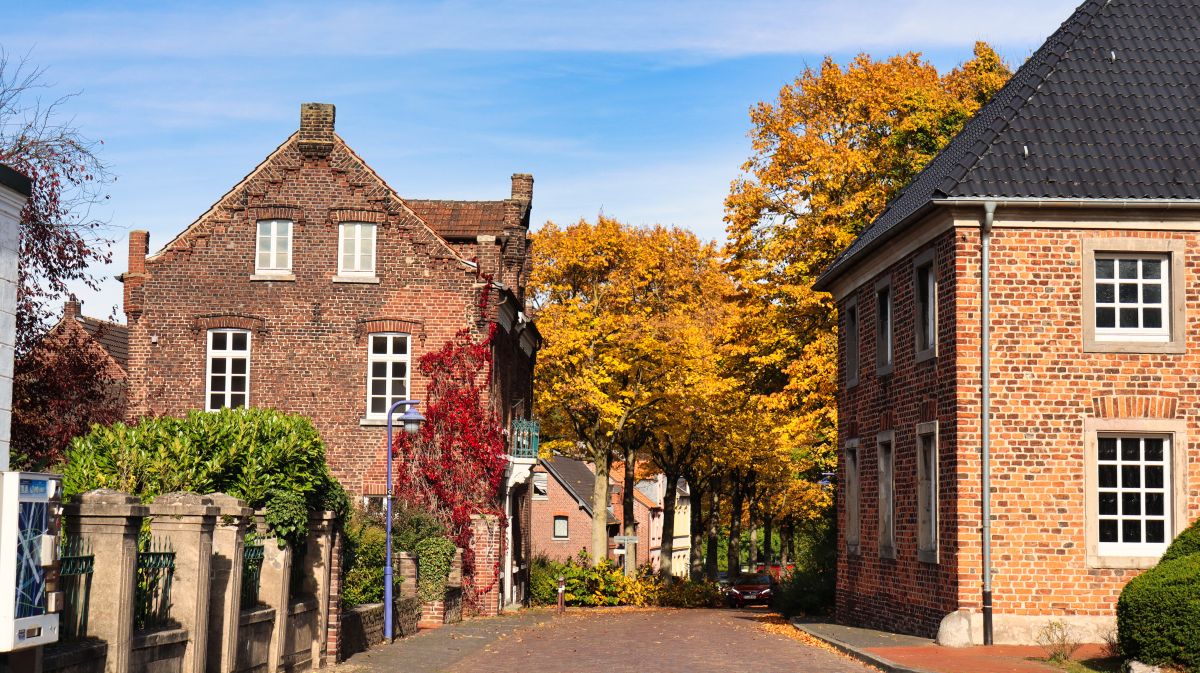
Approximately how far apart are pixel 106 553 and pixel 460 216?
29.1m

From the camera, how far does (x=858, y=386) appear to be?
2808cm

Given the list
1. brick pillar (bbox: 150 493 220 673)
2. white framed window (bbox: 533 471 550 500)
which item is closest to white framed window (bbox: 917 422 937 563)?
brick pillar (bbox: 150 493 220 673)

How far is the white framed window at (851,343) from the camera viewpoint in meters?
28.7

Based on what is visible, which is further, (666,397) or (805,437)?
(666,397)

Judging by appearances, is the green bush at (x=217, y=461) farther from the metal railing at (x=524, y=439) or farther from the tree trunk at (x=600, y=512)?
the tree trunk at (x=600, y=512)

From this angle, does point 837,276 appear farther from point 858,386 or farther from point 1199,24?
point 1199,24

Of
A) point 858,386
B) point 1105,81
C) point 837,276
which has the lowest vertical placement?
point 858,386

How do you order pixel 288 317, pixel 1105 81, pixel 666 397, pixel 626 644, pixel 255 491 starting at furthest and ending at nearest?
1. pixel 666 397
2. pixel 288 317
3. pixel 626 644
4. pixel 1105 81
5. pixel 255 491

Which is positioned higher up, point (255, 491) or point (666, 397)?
point (666, 397)

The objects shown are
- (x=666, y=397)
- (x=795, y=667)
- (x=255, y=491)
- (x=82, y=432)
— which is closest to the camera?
(x=255, y=491)

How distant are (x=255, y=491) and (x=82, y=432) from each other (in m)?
12.1

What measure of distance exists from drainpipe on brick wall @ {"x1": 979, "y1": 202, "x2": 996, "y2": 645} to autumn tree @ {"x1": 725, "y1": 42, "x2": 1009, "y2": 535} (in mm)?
14587

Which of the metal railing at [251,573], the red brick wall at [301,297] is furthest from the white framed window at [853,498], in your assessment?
the metal railing at [251,573]

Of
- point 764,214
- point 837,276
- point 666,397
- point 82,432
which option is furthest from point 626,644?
point 666,397
